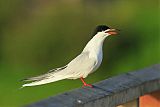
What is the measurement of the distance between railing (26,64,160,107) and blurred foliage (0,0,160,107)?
16.3ft

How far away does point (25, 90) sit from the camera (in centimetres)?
856

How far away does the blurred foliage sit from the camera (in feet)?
28.9

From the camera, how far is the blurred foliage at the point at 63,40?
880cm

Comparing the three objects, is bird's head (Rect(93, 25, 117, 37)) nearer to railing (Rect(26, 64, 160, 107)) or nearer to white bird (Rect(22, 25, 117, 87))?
white bird (Rect(22, 25, 117, 87))

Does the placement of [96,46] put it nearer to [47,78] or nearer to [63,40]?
[47,78]

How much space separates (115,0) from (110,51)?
2.35 metres

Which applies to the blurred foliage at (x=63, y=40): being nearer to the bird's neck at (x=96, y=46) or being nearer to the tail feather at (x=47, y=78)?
the bird's neck at (x=96, y=46)

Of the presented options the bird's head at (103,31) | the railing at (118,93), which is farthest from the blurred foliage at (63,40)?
the railing at (118,93)

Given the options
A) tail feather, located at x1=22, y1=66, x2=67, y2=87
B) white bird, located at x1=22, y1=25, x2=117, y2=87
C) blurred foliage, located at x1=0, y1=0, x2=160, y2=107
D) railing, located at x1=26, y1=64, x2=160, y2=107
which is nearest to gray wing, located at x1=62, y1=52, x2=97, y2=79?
white bird, located at x1=22, y1=25, x2=117, y2=87

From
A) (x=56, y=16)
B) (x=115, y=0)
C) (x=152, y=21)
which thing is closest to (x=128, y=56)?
(x=152, y=21)

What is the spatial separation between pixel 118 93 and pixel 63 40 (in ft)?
22.9

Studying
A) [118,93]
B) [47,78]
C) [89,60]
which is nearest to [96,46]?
[89,60]

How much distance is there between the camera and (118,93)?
2.95 meters

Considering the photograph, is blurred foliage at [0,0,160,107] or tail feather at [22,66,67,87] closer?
tail feather at [22,66,67,87]
